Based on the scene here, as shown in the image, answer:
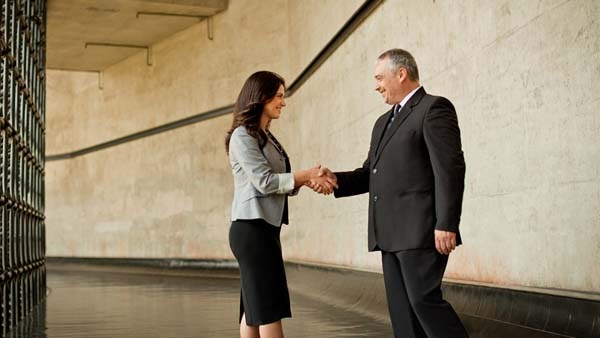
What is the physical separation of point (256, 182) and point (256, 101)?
37 centimetres

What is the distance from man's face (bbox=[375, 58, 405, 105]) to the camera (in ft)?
11.7

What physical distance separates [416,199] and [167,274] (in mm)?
13300

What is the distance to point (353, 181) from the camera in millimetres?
4164

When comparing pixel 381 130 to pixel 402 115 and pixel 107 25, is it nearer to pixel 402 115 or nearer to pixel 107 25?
pixel 402 115

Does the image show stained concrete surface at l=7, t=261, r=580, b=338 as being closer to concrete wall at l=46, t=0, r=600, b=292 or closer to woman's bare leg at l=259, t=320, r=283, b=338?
→ concrete wall at l=46, t=0, r=600, b=292

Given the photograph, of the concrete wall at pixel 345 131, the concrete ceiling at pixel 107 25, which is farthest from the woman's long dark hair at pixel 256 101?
the concrete ceiling at pixel 107 25

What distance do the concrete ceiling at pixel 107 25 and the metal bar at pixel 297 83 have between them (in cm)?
194

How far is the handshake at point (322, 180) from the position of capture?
12.9 ft

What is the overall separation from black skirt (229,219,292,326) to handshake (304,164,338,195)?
0.50 m

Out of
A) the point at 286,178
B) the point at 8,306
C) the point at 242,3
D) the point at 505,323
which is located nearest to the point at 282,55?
the point at 242,3

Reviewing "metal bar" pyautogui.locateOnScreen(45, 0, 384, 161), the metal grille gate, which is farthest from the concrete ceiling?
the metal grille gate

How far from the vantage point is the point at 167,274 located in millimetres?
16125

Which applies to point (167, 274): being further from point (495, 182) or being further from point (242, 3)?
point (495, 182)

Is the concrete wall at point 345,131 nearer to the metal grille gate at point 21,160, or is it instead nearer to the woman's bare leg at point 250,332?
the woman's bare leg at point 250,332
